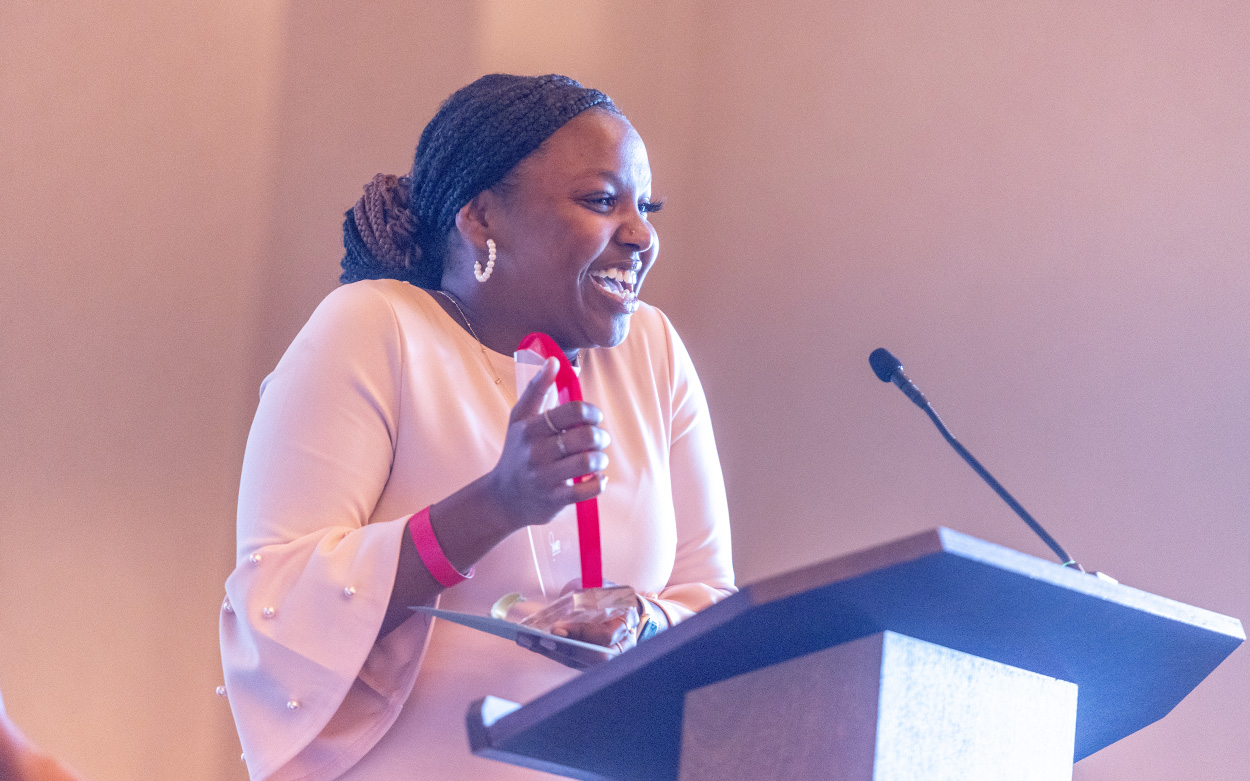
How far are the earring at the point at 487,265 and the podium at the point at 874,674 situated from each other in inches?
38.3

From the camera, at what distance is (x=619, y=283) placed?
71.0 inches

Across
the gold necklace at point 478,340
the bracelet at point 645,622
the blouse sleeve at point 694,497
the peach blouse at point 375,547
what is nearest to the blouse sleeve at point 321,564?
the peach blouse at point 375,547

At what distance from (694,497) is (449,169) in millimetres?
671

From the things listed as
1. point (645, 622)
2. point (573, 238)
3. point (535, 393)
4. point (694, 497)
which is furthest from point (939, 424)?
point (535, 393)

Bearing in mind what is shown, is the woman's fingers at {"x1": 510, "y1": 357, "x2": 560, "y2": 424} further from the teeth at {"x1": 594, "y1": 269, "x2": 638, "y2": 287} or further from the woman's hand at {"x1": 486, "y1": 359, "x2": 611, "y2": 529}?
the teeth at {"x1": 594, "y1": 269, "x2": 638, "y2": 287}

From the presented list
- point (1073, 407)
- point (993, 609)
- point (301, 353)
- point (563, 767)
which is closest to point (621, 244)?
point (301, 353)

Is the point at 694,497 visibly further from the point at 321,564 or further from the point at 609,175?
the point at 321,564

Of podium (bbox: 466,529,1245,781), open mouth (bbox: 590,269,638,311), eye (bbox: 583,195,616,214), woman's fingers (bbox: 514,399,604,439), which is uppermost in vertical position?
eye (bbox: 583,195,616,214)

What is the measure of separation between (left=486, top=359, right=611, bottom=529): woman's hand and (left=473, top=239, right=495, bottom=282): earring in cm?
63

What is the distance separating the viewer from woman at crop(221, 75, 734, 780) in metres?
1.33

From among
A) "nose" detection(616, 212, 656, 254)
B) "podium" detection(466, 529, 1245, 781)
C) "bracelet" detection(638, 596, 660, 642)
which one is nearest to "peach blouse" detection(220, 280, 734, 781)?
"bracelet" detection(638, 596, 660, 642)

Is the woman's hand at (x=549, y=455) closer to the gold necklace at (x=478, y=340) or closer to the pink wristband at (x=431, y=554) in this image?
the pink wristband at (x=431, y=554)

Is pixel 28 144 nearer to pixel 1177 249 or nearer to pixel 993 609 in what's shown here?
pixel 993 609

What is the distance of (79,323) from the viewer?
2.47 meters
